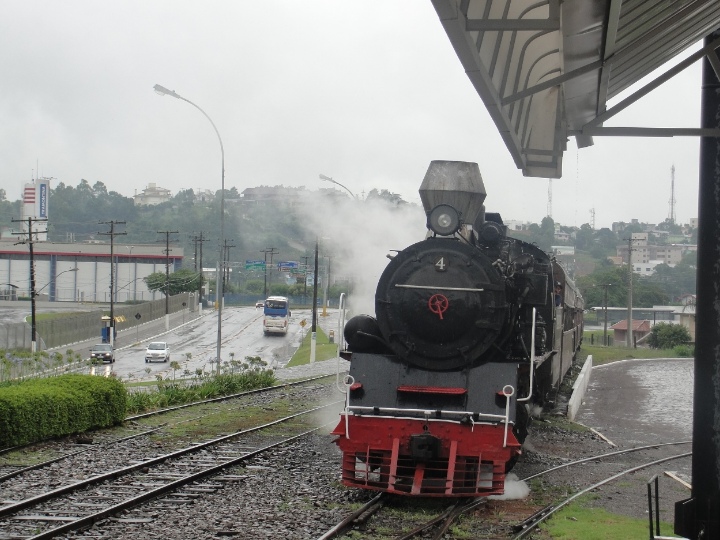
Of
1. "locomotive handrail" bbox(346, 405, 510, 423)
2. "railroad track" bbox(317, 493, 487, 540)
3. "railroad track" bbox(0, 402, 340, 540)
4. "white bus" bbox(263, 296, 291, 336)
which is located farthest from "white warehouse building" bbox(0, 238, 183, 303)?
"railroad track" bbox(317, 493, 487, 540)

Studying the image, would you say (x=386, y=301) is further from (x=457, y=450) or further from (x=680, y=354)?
(x=680, y=354)

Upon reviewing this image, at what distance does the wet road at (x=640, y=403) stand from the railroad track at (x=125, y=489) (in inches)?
296

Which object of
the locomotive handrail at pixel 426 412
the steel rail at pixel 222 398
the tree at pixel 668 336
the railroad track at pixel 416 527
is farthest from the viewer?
the tree at pixel 668 336

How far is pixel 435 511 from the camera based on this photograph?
983cm

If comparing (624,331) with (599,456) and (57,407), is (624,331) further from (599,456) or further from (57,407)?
(57,407)

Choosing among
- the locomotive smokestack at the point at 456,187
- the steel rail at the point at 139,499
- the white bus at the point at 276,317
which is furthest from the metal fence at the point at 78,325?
the locomotive smokestack at the point at 456,187

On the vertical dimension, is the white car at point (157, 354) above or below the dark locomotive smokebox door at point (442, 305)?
below

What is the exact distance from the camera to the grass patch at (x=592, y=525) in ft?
28.1

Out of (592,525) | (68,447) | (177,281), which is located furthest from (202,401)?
(177,281)

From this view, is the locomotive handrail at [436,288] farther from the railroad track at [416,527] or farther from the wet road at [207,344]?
the wet road at [207,344]

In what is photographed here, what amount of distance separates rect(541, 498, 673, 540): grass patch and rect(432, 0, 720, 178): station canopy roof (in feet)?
12.6

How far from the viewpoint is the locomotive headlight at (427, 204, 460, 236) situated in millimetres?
10891

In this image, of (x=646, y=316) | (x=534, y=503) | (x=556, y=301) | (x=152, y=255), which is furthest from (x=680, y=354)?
(x=152, y=255)

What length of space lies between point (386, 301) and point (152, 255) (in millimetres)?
88091
